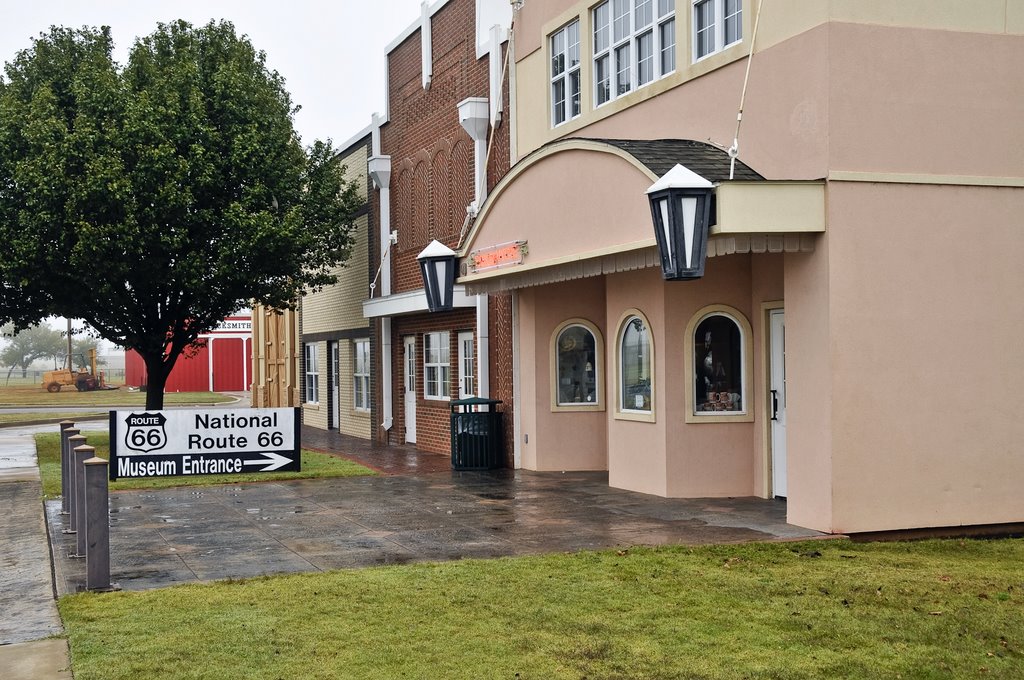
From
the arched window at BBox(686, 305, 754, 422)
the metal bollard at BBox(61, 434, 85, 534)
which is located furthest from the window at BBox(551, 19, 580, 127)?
the metal bollard at BBox(61, 434, 85, 534)

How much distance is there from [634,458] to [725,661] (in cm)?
785

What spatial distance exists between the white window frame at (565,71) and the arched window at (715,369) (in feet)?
12.9

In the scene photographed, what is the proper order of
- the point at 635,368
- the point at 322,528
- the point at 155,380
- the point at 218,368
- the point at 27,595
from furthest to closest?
the point at 218,368
the point at 155,380
the point at 635,368
the point at 322,528
the point at 27,595

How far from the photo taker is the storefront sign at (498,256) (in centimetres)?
1540

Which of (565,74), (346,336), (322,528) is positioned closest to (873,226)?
(322,528)

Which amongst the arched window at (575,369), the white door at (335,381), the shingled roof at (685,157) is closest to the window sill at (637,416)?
the arched window at (575,369)

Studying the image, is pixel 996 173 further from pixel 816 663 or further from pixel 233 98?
pixel 233 98

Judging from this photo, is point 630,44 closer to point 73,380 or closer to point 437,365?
point 437,365

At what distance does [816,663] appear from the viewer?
263 inches

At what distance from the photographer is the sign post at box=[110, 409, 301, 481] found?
54.9 ft

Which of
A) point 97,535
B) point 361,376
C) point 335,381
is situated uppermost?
point 361,376

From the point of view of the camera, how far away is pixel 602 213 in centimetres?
1316

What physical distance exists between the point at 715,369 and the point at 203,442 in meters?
7.72

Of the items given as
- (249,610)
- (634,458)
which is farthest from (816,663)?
(634,458)
